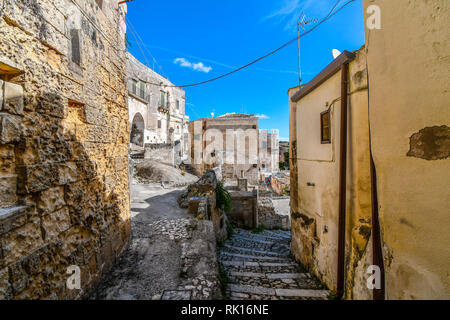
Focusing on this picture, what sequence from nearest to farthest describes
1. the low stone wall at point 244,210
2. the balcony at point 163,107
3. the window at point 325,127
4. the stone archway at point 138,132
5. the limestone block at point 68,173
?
1. the limestone block at point 68,173
2. the window at point 325,127
3. the low stone wall at point 244,210
4. the stone archway at point 138,132
5. the balcony at point 163,107

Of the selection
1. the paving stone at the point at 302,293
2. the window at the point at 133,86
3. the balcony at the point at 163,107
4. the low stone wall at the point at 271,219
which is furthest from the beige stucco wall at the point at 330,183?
the balcony at the point at 163,107

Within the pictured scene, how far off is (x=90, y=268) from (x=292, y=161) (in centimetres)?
592

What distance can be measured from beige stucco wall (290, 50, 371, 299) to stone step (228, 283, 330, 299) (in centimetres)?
32

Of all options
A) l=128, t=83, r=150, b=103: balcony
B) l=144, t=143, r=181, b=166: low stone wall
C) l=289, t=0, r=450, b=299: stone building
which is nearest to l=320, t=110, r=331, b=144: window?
l=289, t=0, r=450, b=299: stone building

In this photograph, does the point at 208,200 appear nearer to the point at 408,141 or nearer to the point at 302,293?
the point at 302,293

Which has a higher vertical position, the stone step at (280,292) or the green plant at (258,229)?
the stone step at (280,292)

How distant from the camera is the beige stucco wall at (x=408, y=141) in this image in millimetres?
1578

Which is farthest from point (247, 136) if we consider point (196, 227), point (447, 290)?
point (447, 290)

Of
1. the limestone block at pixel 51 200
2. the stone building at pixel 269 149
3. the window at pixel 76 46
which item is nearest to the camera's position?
the limestone block at pixel 51 200

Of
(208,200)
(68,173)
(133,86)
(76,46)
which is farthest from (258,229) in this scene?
(133,86)

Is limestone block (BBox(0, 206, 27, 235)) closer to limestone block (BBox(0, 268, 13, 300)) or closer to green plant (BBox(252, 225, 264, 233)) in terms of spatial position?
limestone block (BBox(0, 268, 13, 300))

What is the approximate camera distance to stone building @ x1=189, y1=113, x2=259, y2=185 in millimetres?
22391

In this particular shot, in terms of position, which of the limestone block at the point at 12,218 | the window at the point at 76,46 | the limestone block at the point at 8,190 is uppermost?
Answer: the window at the point at 76,46

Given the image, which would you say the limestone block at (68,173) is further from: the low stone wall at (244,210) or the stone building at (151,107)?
the stone building at (151,107)
